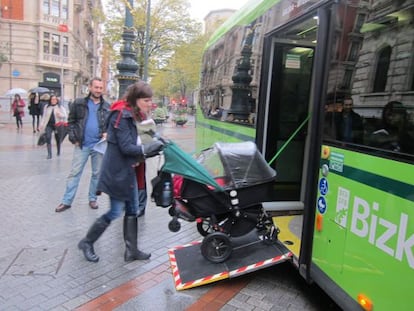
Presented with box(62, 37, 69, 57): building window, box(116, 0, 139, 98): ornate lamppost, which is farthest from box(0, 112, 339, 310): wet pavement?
box(62, 37, 69, 57): building window

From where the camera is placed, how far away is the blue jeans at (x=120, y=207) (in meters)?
3.96

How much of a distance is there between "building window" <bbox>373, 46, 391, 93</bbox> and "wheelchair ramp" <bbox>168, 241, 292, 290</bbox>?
1.91m

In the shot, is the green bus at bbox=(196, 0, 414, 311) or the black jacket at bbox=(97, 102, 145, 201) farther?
the black jacket at bbox=(97, 102, 145, 201)

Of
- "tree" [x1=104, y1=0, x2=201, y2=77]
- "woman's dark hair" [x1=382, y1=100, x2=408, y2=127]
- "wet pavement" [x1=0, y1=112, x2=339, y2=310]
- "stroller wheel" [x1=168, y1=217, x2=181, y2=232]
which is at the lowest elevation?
"wet pavement" [x1=0, y1=112, x2=339, y2=310]

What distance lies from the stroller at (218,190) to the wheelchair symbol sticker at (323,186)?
85cm

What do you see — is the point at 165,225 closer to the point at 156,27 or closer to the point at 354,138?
the point at 354,138

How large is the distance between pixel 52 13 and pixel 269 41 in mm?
41558

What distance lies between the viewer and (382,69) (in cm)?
253

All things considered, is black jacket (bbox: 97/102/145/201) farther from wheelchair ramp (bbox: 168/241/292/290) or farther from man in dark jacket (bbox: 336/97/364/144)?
man in dark jacket (bbox: 336/97/364/144)

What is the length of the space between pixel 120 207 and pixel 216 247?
1055mm

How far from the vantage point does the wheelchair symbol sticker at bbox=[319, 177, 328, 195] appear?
3.05 meters

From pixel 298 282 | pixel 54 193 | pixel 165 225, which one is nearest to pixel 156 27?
pixel 54 193

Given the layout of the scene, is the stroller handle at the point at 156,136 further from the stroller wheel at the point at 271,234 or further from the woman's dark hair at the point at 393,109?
the woman's dark hair at the point at 393,109

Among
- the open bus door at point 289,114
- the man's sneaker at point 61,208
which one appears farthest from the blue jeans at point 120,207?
the man's sneaker at point 61,208
